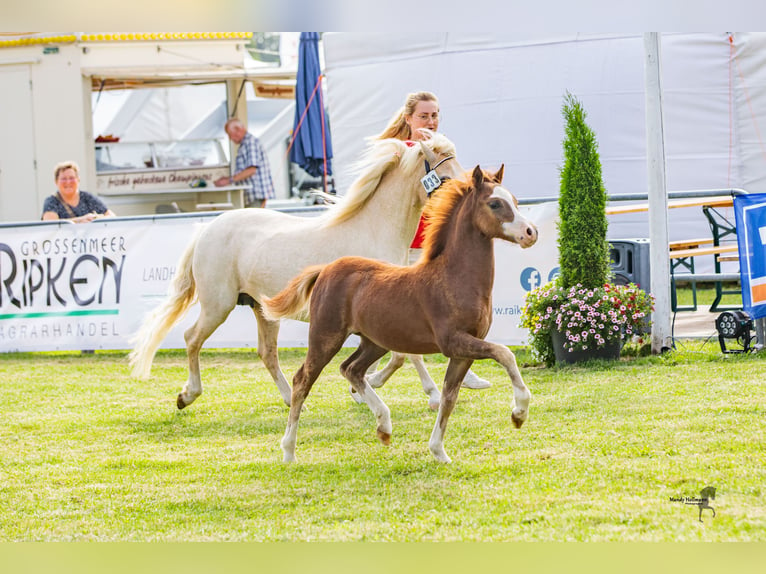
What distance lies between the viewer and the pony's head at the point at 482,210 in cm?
441

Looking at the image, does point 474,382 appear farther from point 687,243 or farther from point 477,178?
point 687,243

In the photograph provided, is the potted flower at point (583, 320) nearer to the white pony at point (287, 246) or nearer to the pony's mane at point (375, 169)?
the white pony at point (287, 246)

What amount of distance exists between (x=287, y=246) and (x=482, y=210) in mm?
2616

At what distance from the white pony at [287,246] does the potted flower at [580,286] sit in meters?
2.08

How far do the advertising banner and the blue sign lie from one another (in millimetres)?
4585

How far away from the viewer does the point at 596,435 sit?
17.7 feet

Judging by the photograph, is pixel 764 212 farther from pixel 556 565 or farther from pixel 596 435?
pixel 556 565

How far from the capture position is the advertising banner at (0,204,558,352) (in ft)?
35.4

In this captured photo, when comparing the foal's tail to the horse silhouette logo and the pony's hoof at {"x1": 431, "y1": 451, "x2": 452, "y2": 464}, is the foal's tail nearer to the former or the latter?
the pony's hoof at {"x1": 431, "y1": 451, "x2": 452, "y2": 464}

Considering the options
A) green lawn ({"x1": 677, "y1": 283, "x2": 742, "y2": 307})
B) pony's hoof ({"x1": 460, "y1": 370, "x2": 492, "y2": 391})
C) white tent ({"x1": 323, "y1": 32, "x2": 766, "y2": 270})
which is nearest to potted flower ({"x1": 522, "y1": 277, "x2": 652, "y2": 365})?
pony's hoof ({"x1": 460, "y1": 370, "x2": 492, "y2": 391})

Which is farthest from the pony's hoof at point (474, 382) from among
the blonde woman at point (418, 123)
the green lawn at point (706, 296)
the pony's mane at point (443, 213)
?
the green lawn at point (706, 296)

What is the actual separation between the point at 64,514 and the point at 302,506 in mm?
1072

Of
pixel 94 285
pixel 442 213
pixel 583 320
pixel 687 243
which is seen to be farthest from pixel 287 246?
pixel 687 243

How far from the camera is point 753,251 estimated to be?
311 inches
